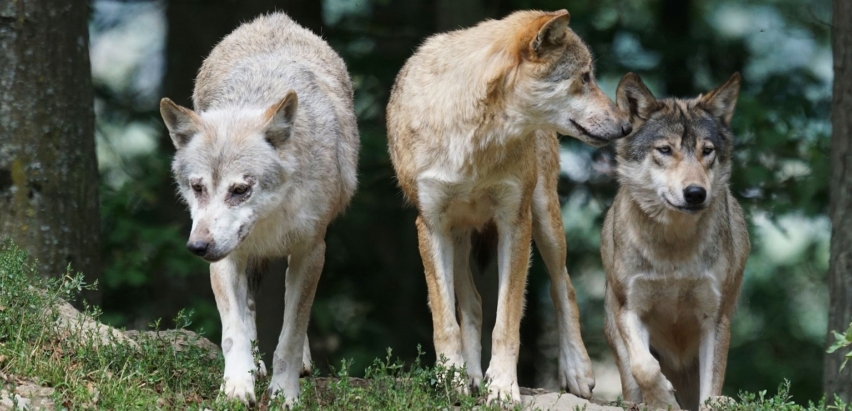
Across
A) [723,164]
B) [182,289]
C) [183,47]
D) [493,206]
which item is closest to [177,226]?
[182,289]

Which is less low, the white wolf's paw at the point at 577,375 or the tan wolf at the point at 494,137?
the tan wolf at the point at 494,137

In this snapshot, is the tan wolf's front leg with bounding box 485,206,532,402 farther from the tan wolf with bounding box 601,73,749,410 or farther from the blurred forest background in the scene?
the blurred forest background

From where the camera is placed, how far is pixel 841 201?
26.5 feet

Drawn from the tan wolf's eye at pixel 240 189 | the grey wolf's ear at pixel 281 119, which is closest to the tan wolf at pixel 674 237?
the grey wolf's ear at pixel 281 119

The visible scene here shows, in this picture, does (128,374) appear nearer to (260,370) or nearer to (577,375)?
(260,370)

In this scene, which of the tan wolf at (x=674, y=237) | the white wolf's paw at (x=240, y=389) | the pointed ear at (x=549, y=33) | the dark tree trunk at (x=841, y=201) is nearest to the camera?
the white wolf's paw at (x=240, y=389)

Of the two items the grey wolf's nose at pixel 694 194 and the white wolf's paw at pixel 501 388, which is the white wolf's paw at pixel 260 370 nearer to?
the white wolf's paw at pixel 501 388

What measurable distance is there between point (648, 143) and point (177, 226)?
192 inches

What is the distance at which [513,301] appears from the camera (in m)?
6.67

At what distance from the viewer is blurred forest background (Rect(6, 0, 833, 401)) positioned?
1073cm

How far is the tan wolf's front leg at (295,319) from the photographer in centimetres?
602

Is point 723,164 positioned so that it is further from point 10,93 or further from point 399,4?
point 399,4

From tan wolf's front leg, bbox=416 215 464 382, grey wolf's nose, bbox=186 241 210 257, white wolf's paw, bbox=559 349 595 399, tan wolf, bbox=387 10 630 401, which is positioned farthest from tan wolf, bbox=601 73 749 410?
grey wolf's nose, bbox=186 241 210 257

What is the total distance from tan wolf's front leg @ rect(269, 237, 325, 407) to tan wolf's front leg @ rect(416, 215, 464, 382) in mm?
704
